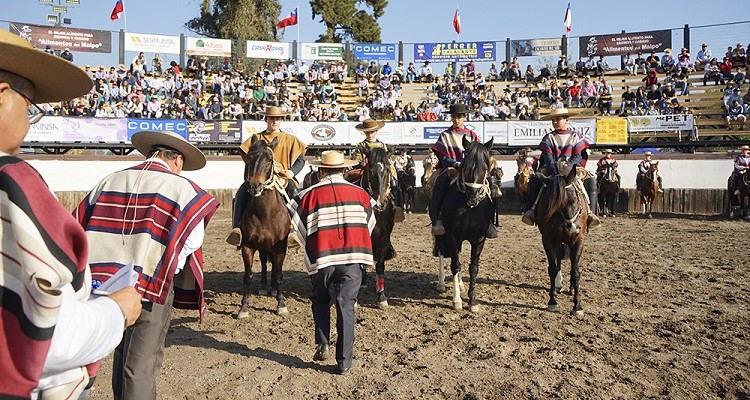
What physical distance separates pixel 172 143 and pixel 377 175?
14.2 feet

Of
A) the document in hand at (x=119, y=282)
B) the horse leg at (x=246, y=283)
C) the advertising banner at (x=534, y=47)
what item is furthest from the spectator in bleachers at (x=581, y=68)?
the document in hand at (x=119, y=282)

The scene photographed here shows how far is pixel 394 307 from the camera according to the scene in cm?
859

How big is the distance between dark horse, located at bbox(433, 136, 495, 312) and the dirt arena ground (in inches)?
20.3

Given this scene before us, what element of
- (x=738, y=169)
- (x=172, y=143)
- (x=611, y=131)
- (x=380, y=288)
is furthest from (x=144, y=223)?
(x=611, y=131)

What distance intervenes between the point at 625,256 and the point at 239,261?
7.80 metres

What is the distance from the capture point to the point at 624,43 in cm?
3362

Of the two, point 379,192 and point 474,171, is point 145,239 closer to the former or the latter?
point 379,192

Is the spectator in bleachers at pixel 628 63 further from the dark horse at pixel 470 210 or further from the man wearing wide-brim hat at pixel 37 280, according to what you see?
the man wearing wide-brim hat at pixel 37 280

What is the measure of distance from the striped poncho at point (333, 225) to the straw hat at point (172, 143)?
1.72 m

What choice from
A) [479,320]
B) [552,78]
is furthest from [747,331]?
[552,78]

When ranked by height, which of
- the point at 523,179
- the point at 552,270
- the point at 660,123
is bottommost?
the point at 552,270

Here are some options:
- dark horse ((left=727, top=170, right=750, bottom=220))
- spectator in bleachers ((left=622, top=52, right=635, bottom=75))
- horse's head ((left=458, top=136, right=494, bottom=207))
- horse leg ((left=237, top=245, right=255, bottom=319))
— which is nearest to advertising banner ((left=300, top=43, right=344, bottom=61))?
spectator in bleachers ((left=622, top=52, right=635, bottom=75))

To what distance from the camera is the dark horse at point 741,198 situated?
19267 millimetres

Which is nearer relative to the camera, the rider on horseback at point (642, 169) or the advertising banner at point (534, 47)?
the rider on horseback at point (642, 169)
